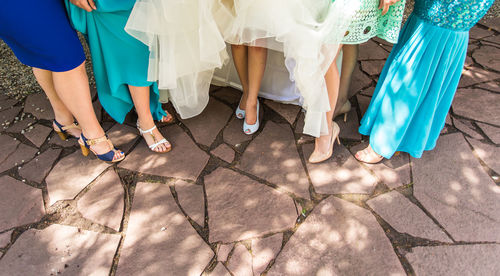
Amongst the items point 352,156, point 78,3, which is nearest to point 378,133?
point 352,156

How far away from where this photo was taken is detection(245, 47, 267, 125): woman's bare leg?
2.22 meters

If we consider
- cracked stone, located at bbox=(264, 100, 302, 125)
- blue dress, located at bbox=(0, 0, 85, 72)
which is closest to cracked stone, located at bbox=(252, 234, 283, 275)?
cracked stone, located at bbox=(264, 100, 302, 125)

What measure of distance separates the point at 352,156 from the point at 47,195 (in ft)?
6.82

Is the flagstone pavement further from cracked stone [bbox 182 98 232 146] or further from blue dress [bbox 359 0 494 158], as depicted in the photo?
blue dress [bbox 359 0 494 158]

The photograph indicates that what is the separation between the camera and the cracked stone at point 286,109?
2.73 meters

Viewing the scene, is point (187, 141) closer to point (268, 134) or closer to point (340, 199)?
point (268, 134)

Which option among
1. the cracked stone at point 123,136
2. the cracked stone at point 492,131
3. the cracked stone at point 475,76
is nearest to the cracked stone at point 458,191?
the cracked stone at point 492,131

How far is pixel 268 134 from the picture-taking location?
2.58m

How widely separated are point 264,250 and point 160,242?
0.60 meters

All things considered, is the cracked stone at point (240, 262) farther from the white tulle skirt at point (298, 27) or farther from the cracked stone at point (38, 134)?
the cracked stone at point (38, 134)

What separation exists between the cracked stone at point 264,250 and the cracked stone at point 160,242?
0.25 meters

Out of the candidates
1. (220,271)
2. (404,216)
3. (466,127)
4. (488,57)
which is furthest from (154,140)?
(488,57)

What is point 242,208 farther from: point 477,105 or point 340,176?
point 477,105

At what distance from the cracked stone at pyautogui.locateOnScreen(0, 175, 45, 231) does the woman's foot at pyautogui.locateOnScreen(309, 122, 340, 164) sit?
5.88ft
